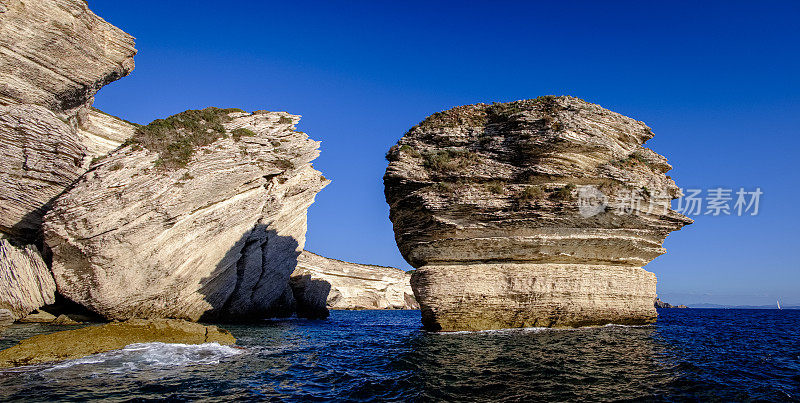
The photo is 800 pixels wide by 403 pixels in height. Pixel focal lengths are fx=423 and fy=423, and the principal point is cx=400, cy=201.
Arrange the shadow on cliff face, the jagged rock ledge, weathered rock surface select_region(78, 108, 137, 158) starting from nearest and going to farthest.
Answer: weathered rock surface select_region(78, 108, 137, 158), the shadow on cliff face, the jagged rock ledge

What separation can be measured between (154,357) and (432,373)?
28.3 feet

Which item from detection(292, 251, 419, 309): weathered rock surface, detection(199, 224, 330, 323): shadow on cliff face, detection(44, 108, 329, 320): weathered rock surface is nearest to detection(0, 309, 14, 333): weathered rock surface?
detection(44, 108, 329, 320): weathered rock surface

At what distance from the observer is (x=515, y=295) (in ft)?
72.1

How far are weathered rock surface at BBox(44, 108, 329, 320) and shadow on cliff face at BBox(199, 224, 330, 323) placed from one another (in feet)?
0.30

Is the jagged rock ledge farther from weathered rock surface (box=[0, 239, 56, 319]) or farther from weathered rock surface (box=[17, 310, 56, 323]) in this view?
weathered rock surface (box=[0, 239, 56, 319])

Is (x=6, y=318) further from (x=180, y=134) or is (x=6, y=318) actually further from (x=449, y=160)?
(x=449, y=160)

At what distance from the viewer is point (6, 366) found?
1120 cm

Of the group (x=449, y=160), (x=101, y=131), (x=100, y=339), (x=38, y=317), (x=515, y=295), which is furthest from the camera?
(x=101, y=131)

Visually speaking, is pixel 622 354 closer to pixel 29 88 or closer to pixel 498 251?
pixel 498 251

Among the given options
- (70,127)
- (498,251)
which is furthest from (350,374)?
(70,127)

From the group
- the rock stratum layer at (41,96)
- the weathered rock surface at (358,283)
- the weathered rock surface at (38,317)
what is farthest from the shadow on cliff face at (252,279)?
the weathered rock surface at (358,283)

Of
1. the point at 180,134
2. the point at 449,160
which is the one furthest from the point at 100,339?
the point at 180,134

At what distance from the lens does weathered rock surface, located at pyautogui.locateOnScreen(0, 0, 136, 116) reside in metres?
23.2

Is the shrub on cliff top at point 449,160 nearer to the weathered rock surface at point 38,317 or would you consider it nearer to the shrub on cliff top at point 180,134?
the shrub on cliff top at point 180,134
